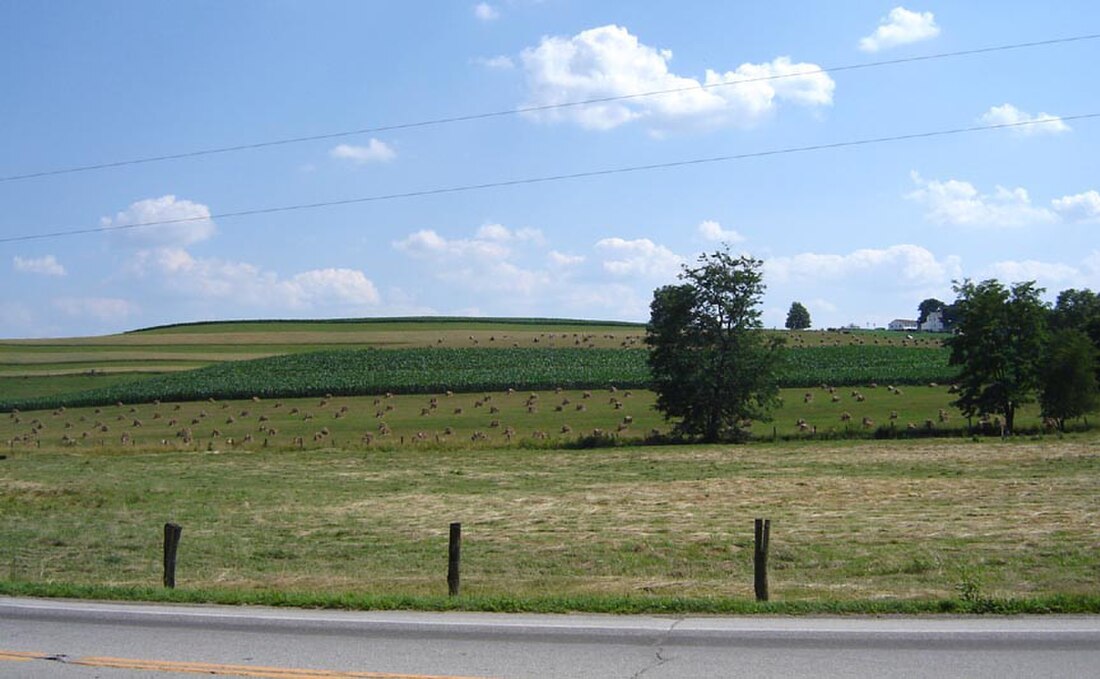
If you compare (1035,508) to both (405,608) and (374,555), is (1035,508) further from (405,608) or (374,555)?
(405,608)

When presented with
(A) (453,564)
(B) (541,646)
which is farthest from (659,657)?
(A) (453,564)

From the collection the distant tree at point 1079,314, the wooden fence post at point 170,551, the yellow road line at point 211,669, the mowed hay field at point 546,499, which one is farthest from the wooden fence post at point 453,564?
the distant tree at point 1079,314

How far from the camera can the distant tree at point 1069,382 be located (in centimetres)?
5253

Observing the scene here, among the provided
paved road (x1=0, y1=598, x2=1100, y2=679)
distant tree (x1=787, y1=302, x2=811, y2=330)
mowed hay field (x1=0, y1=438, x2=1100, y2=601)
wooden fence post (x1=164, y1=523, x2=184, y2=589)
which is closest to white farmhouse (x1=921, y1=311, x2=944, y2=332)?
distant tree (x1=787, y1=302, x2=811, y2=330)

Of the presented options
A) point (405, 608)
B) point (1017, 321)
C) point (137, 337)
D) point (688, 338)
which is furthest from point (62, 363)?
point (405, 608)

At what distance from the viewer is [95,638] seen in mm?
10273

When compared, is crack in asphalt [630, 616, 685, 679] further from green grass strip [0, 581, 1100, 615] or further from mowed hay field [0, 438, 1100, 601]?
mowed hay field [0, 438, 1100, 601]

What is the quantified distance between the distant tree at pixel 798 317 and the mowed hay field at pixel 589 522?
12035 centimetres

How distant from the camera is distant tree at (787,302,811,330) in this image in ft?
533

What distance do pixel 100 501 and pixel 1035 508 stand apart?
24.9 metres

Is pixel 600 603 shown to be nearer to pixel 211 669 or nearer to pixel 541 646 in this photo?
pixel 541 646

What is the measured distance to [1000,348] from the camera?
54.7 m

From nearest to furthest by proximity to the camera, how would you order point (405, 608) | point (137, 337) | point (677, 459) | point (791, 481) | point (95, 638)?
point (95, 638) < point (405, 608) < point (791, 481) < point (677, 459) < point (137, 337)

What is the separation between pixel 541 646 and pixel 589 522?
1469 cm
